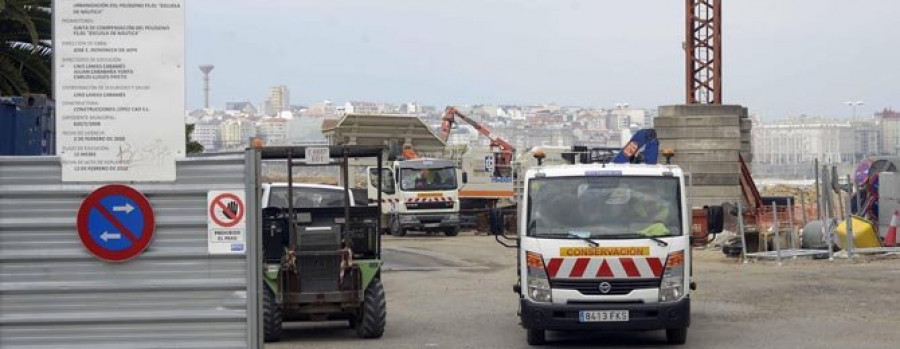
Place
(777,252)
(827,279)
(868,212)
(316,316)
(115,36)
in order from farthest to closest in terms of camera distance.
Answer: (868,212) < (777,252) < (827,279) < (316,316) < (115,36)

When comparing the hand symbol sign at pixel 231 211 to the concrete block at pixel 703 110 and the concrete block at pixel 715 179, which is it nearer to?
the concrete block at pixel 715 179

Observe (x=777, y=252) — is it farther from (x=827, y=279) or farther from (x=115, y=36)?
(x=115, y=36)

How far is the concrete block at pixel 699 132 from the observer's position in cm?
3897

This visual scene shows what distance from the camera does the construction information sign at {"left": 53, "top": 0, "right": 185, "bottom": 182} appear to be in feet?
19.4

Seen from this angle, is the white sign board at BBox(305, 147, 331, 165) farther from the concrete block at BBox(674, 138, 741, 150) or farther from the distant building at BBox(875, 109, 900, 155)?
the distant building at BBox(875, 109, 900, 155)

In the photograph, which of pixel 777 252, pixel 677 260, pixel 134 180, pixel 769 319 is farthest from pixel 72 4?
pixel 777 252

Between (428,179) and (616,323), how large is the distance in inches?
1116

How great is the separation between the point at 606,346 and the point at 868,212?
59.1 feet

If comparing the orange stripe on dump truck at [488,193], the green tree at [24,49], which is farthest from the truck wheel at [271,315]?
the orange stripe on dump truck at [488,193]

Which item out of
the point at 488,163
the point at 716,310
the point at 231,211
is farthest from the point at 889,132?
the point at 231,211

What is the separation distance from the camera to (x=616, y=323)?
13742 mm

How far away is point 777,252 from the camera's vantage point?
87.7 feet

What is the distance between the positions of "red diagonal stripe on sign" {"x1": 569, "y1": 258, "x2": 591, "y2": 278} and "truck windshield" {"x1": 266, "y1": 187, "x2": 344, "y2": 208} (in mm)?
3594

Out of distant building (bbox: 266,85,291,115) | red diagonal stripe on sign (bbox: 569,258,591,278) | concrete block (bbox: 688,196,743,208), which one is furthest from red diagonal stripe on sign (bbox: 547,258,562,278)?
distant building (bbox: 266,85,291,115)
